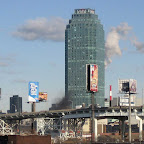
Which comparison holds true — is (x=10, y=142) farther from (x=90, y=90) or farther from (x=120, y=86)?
(x=120, y=86)

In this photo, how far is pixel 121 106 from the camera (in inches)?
7510

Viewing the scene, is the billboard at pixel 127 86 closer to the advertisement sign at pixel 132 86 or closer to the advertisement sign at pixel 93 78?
the advertisement sign at pixel 132 86

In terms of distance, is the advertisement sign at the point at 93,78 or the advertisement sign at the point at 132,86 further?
the advertisement sign at the point at 132,86

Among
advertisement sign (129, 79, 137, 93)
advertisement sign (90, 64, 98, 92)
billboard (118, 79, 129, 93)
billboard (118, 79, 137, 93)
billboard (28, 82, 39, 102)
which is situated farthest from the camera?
billboard (28, 82, 39, 102)

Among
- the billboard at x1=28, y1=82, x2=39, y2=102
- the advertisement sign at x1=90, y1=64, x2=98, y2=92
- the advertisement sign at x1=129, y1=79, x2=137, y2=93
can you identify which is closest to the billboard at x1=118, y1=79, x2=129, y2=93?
the advertisement sign at x1=129, y1=79, x2=137, y2=93

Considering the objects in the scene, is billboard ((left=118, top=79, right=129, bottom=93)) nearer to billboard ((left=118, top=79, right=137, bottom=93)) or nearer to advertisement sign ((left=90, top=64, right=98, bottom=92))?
billboard ((left=118, top=79, right=137, bottom=93))

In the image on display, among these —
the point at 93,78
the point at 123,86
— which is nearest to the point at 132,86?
the point at 123,86

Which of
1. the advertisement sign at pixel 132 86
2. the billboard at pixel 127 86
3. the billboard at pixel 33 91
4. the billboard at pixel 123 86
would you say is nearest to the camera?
the advertisement sign at pixel 132 86

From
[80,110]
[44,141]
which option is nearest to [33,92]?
[80,110]

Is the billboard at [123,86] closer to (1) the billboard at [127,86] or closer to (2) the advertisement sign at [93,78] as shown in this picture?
(1) the billboard at [127,86]

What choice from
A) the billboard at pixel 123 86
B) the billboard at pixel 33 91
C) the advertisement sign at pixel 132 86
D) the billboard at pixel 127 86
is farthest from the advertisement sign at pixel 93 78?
the billboard at pixel 33 91

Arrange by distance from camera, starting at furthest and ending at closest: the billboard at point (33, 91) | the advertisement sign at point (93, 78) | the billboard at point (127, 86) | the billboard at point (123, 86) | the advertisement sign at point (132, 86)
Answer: the billboard at point (33, 91), the billboard at point (123, 86), the billboard at point (127, 86), the advertisement sign at point (132, 86), the advertisement sign at point (93, 78)

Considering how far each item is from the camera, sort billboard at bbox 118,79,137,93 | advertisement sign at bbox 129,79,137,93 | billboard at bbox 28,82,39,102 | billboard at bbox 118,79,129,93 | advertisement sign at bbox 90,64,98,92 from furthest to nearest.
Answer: billboard at bbox 28,82,39,102
billboard at bbox 118,79,129,93
billboard at bbox 118,79,137,93
advertisement sign at bbox 129,79,137,93
advertisement sign at bbox 90,64,98,92

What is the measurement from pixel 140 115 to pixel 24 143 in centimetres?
7578
